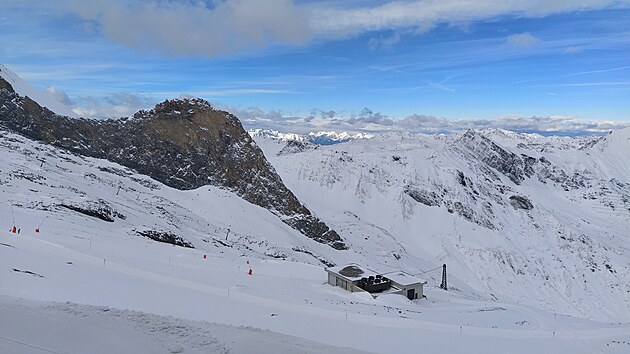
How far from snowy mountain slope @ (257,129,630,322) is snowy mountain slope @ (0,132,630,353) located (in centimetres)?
2873

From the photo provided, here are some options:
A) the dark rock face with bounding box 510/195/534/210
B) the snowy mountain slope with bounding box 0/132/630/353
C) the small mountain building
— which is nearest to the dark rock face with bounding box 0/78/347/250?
the snowy mountain slope with bounding box 0/132/630/353

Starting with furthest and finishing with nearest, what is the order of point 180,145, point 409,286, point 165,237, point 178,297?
1. point 180,145
2. point 165,237
3. point 409,286
4. point 178,297

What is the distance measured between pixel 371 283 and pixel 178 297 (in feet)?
61.0

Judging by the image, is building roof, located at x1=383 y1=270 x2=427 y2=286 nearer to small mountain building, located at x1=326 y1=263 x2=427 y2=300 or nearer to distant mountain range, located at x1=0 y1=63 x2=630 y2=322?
small mountain building, located at x1=326 y1=263 x2=427 y2=300

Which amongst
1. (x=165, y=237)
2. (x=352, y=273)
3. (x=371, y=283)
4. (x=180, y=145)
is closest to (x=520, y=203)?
(x=180, y=145)

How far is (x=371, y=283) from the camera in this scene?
3300 centimetres

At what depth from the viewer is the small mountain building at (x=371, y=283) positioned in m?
32.2

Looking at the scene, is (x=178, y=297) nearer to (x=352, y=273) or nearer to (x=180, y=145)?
(x=352, y=273)

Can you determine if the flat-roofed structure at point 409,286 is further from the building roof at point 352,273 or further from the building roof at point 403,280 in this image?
the building roof at point 352,273

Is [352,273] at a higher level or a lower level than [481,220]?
lower

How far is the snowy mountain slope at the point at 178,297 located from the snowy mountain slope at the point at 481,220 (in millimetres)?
28728

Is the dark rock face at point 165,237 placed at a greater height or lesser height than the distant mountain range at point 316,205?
lesser

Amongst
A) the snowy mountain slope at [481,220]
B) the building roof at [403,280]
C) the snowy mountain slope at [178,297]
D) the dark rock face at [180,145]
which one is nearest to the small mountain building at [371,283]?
the building roof at [403,280]

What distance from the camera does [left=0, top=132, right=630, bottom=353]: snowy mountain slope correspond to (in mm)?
8750
